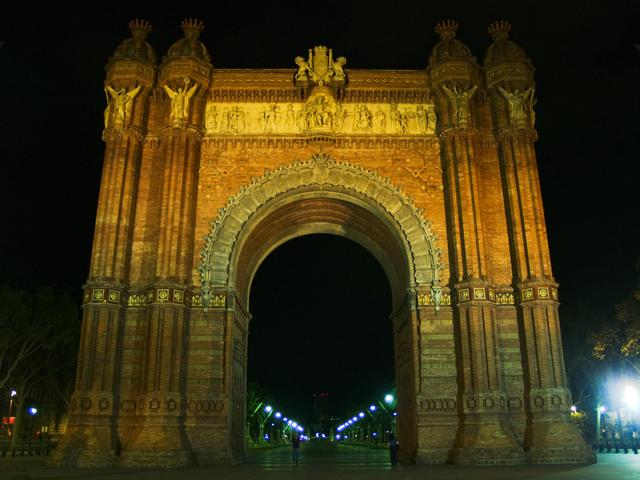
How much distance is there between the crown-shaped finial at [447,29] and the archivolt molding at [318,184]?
6.45 m

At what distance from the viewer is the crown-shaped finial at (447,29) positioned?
912 inches

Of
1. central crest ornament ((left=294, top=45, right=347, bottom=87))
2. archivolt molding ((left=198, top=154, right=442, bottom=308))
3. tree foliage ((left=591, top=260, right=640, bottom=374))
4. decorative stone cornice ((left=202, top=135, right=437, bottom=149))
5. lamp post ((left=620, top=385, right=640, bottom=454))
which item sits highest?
central crest ornament ((left=294, top=45, right=347, bottom=87))

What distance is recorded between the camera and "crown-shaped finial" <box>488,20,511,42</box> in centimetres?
2295

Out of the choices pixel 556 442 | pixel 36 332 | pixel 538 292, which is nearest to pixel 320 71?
pixel 538 292

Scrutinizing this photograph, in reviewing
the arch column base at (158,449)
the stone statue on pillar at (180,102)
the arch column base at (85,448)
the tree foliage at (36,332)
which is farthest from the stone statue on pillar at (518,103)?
the tree foliage at (36,332)

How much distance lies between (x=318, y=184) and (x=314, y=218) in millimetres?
3188

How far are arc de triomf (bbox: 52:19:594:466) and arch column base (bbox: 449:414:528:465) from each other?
A: 5 centimetres

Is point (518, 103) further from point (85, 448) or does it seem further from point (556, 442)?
point (85, 448)

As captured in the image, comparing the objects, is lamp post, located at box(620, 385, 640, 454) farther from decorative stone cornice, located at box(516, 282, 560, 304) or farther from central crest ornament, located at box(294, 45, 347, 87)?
central crest ornament, located at box(294, 45, 347, 87)

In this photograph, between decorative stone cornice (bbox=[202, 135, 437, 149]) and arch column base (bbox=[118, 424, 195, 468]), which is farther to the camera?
decorative stone cornice (bbox=[202, 135, 437, 149])

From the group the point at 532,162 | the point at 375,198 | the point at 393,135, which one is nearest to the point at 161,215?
the point at 375,198

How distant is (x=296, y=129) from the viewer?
73.3ft

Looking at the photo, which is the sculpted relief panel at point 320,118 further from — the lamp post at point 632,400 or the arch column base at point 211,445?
the lamp post at point 632,400

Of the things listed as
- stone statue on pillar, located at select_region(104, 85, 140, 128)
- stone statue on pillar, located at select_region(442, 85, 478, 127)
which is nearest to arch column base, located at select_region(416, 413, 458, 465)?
stone statue on pillar, located at select_region(442, 85, 478, 127)
